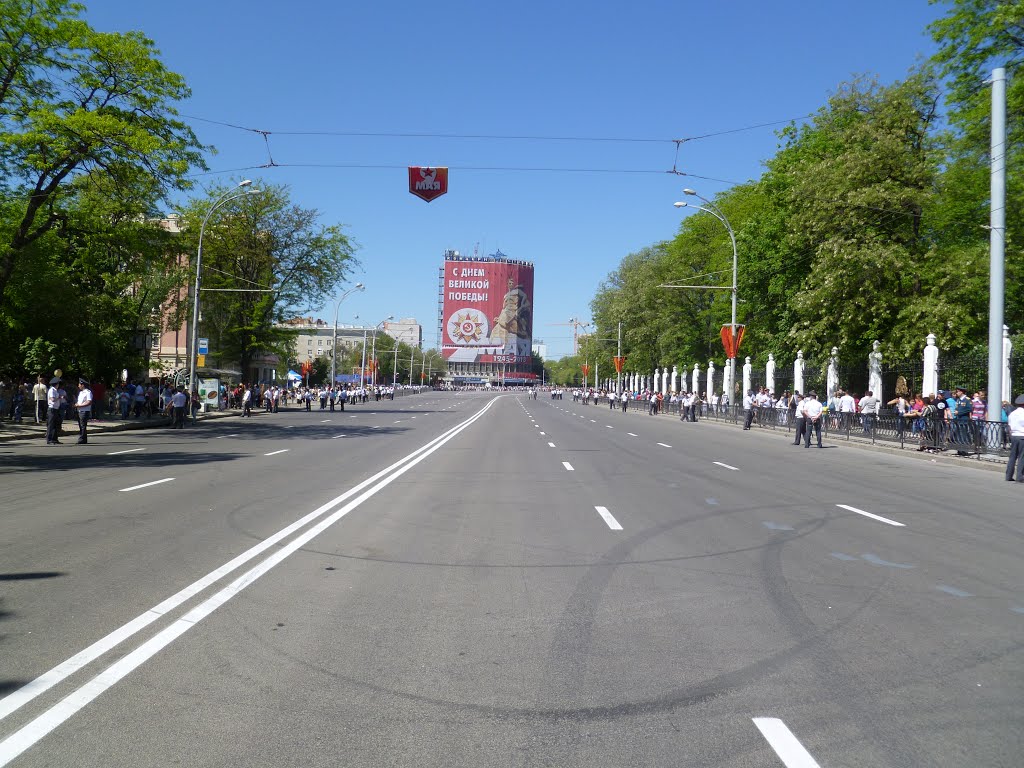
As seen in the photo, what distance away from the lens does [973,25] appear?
99.6ft

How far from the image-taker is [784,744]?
4.03 m

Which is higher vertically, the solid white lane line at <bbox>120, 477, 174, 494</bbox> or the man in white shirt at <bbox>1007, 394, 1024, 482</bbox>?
the man in white shirt at <bbox>1007, 394, 1024, 482</bbox>

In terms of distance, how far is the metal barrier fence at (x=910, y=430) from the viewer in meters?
22.6

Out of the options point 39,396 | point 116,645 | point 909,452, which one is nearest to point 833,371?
point 909,452

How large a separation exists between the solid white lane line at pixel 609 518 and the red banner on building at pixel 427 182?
16.0 m

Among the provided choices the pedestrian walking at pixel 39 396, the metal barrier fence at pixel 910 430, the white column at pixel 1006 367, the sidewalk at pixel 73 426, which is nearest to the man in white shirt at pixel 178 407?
the sidewalk at pixel 73 426

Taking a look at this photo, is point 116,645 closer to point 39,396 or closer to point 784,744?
point 784,744

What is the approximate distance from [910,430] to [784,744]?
2694 centimetres

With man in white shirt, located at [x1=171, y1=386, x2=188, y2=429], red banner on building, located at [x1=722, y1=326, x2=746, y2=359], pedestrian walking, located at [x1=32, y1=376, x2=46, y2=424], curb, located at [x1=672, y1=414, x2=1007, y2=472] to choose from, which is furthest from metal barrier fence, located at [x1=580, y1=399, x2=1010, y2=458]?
pedestrian walking, located at [x1=32, y1=376, x2=46, y2=424]

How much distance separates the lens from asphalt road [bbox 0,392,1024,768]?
4.08 m

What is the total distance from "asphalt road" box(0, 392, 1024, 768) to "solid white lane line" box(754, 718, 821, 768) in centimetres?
2

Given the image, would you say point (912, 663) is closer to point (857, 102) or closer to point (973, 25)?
point (973, 25)

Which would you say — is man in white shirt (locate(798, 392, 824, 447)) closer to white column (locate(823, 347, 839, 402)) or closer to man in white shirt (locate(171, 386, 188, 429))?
white column (locate(823, 347, 839, 402))

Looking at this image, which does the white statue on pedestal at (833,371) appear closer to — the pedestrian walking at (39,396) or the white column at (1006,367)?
the white column at (1006,367)
